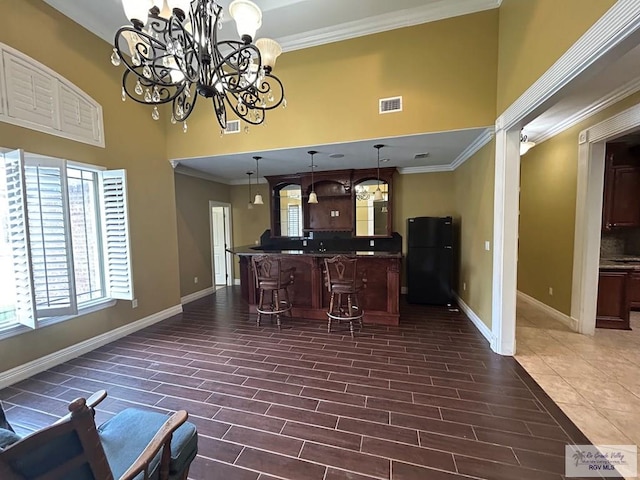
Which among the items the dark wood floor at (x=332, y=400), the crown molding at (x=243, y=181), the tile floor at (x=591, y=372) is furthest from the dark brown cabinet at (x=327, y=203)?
the tile floor at (x=591, y=372)

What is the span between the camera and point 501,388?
2.51 m

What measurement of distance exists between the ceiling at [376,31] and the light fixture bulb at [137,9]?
6.45 feet

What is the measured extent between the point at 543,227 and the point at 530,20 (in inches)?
129

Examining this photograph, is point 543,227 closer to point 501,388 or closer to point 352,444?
point 501,388

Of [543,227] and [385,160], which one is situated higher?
[385,160]

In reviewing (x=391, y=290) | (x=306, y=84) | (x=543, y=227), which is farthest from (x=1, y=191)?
(x=543, y=227)

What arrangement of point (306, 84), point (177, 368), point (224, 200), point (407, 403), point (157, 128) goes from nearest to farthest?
point (407, 403) → point (177, 368) → point (306, 84) → point (157, 128) → point (224, 200)

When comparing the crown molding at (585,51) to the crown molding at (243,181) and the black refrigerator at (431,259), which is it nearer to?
the black refrigerator at (431,259)

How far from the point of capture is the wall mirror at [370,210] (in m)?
5.88

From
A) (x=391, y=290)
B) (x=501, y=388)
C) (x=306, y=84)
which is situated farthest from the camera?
(x=391, y=290)

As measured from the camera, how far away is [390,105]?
11.5 ft

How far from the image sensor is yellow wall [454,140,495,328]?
3482mm

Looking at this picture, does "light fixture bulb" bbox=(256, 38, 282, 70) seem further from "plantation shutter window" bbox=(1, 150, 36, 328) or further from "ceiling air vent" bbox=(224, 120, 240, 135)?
"plantation shutter window" bbox=(1, 150, 36, 328)

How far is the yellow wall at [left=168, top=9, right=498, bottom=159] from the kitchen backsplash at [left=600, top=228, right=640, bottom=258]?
345cm
